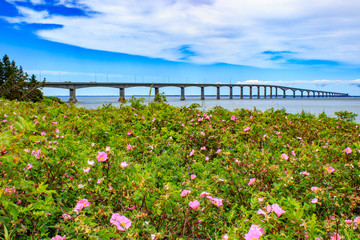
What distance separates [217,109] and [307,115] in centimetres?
251

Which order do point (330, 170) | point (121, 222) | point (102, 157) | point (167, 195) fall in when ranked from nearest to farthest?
point (121, 222), point (167, 195), point (102, 157), point (330, 170)

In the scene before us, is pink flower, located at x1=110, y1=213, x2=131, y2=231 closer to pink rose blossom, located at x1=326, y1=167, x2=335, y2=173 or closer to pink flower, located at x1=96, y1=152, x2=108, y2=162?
pink flower, located at x1=96, y1=152, x2=108, y2=162

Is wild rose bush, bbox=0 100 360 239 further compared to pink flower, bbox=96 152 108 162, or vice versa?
pink flower, bbox=96 152 108 162

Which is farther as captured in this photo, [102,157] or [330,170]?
[330,170]

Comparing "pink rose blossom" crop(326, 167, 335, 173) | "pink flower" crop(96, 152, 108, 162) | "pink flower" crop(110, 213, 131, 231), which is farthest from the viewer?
"pink rose blossom" crop(326, 167, 335, 173)

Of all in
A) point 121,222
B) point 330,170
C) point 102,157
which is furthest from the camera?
point 330,170

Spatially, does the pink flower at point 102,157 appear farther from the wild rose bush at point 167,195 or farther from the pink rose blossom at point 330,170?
the pink rose blossom at point 330,170

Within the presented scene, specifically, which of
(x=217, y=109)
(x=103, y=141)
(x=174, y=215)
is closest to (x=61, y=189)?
(x=174, y=215)

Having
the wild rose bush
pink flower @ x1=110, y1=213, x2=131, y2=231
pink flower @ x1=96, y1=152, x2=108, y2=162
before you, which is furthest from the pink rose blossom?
pink flower @ x1=96, y1=152, x2=108, y2=162

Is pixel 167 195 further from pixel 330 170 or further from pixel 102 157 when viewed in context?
pixel 330 170

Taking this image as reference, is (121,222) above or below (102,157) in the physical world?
below

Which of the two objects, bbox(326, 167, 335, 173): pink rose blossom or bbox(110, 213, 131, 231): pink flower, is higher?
bbox(326, 167, 335, 173): pink rose blossom

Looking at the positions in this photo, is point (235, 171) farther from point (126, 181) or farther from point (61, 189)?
point (61, 189)

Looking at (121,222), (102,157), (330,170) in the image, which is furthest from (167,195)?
(330,170)
